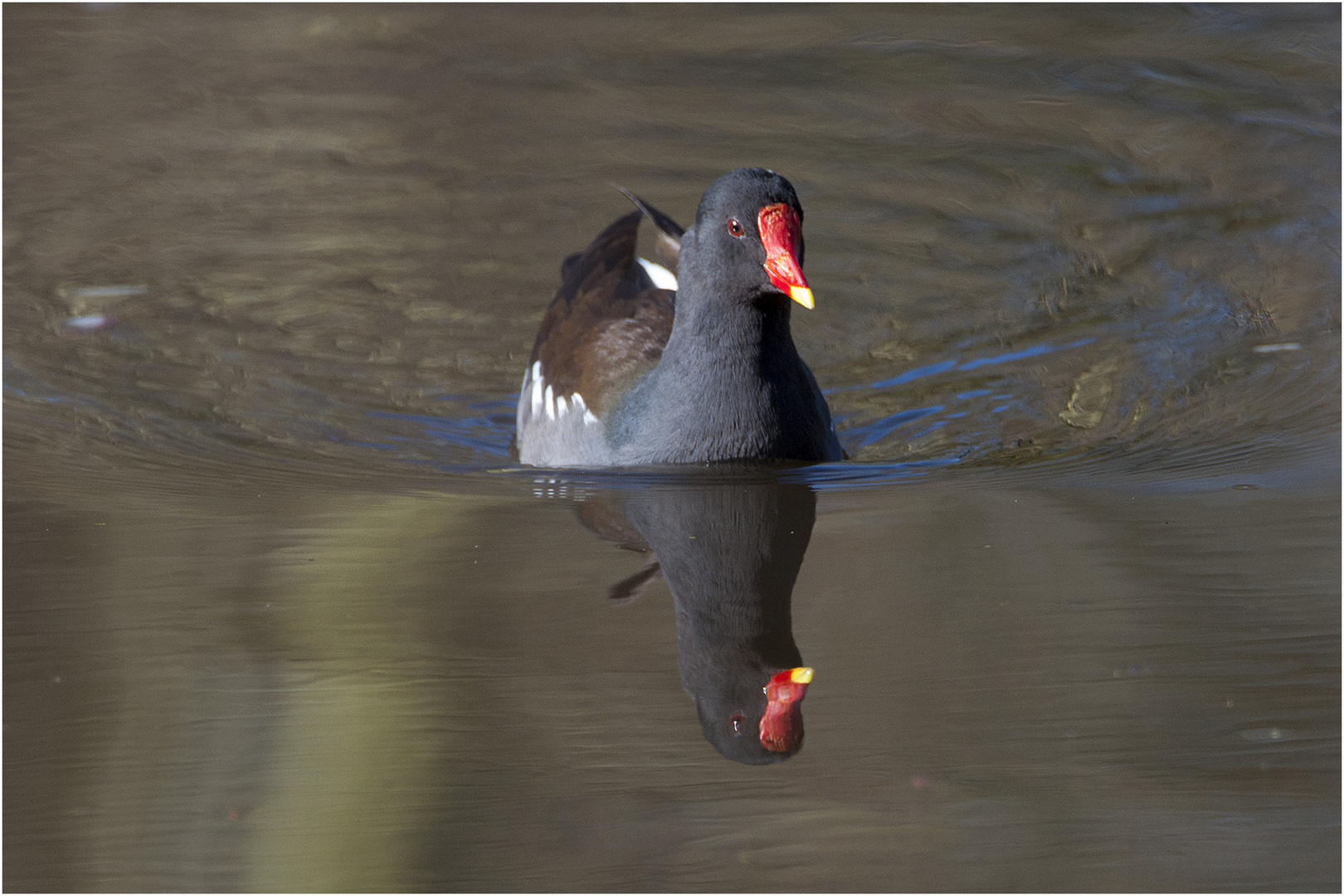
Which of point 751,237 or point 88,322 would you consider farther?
point 88,322

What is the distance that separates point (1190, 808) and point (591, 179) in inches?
224

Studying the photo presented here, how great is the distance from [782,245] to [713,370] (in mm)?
468

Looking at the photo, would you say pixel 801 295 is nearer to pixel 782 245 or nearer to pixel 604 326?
pixel 782 245

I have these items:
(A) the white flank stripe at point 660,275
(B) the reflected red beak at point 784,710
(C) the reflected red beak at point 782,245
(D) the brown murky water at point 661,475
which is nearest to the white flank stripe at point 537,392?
(D) the brown murky water at point 661,475

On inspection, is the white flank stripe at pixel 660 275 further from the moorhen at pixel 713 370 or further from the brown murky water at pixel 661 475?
the brown murky water at pixel 661 475

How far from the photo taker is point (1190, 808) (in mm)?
3234

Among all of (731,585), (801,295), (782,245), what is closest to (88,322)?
(782,245)

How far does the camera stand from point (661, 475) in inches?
201

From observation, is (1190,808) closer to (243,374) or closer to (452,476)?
(452,476)

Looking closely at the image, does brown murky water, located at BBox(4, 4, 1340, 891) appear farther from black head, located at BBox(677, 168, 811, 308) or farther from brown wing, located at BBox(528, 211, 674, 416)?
black head, located at BBox(677, 168, 811, 308)

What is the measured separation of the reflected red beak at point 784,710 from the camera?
11.3ft

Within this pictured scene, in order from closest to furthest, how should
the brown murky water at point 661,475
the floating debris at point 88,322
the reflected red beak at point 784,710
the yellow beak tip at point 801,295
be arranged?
1. the brown murky water at point 661,475
2. the reflected red beak at point 784,710
3. the yellow beak tip at point 801,295
4. the floating debris at point 88,322

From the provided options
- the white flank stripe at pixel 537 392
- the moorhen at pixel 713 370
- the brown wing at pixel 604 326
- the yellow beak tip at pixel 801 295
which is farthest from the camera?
the white flank stripe at pixel 537 392

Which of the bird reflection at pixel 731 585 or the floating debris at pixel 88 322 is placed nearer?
the bird reflection at pixel 731 585
